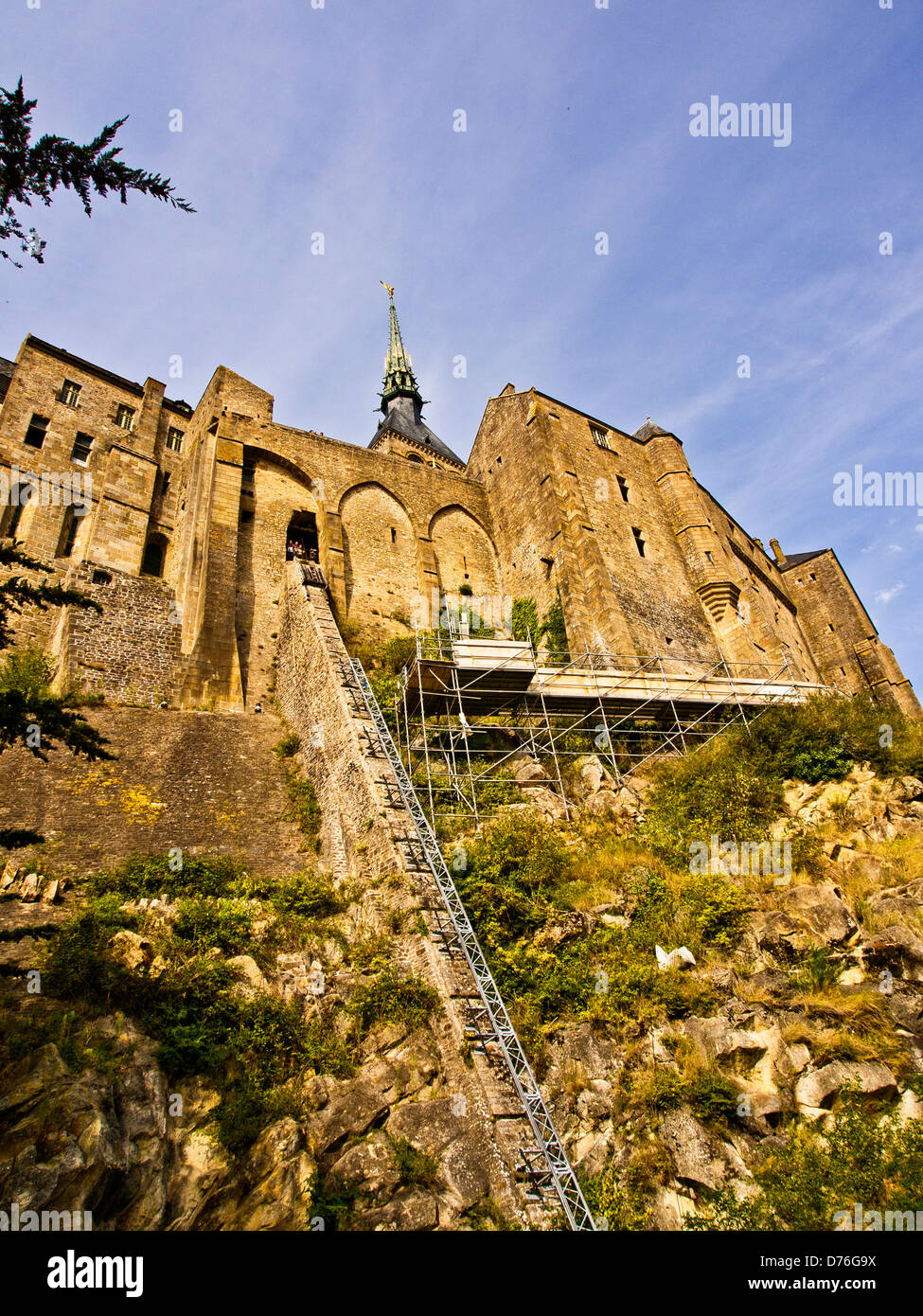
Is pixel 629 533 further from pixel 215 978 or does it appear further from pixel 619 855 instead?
pixel 215 978

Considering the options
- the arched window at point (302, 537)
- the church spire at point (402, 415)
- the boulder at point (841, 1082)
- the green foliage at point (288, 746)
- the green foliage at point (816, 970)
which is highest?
the church spire at point (402, 415)

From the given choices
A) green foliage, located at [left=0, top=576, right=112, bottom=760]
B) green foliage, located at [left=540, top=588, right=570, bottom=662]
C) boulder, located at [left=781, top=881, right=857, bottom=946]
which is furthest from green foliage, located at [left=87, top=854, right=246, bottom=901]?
green foliage, located at [left=540, top=588, right=570, bottom=662]

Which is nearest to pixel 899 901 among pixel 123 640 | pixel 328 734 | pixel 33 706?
pixel 328 734

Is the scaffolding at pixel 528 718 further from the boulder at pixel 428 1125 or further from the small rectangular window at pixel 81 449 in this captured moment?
the small rectangular window at pixel 81 449

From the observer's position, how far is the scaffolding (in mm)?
12680

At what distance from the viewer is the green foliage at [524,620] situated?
19.4 meters

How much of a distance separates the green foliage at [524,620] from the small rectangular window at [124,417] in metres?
14.6

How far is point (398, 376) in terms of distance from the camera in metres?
49.5

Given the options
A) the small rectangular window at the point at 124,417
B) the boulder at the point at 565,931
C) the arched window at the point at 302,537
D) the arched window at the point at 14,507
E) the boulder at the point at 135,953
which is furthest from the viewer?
the small rectangular window at the point at 124,417

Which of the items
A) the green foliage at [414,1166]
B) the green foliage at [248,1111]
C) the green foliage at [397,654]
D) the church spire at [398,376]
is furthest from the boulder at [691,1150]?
the church spire at [398,376]

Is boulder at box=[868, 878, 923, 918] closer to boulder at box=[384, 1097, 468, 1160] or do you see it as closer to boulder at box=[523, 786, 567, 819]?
boulder at box=[523, 786, 567, 819]

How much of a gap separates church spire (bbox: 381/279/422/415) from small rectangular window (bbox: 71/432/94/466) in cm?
2815

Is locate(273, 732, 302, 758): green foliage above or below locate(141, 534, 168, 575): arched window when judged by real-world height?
below

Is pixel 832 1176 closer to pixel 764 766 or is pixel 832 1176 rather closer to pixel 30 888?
pixel 764 766
